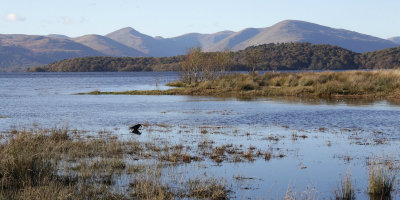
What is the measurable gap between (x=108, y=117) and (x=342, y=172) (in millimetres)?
19513

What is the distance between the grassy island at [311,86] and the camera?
4516 centimetres

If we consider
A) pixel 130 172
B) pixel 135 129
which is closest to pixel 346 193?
pixel 130 172

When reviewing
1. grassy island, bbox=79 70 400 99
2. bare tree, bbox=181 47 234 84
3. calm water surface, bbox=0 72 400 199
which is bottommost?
calm water surface, bbox=0 72 400 199

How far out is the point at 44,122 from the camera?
26.2 metres

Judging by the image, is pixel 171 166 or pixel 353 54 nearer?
pixel 171 166

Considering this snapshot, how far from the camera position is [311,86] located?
160 feet

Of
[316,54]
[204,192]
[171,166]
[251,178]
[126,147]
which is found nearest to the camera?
[204,192]

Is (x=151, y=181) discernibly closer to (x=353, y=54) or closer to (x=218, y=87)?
(x=218, y=87)

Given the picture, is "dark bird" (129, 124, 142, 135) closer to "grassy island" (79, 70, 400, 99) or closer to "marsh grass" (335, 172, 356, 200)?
"marsh grass" (335, 172, 356, 200)

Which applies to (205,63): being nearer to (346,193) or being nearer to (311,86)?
(311,86)

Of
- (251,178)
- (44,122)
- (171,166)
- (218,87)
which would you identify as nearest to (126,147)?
(171,166)

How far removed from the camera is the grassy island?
45.2 m

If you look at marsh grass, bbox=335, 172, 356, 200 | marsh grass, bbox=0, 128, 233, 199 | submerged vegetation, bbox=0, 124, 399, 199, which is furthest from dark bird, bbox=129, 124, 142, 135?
marsh grass, bbox=335, 172, 356, 200

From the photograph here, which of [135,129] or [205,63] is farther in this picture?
[205,63]
